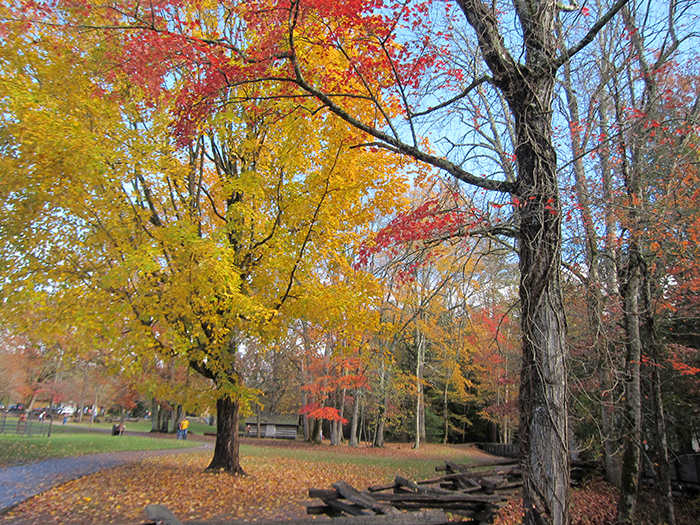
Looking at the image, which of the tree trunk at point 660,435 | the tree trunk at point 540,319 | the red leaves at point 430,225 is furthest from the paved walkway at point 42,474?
the tree trunk at point 660,435

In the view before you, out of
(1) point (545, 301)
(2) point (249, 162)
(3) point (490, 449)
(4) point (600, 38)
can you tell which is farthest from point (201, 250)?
(3) point (490, 449)

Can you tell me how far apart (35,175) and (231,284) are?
3904 mm

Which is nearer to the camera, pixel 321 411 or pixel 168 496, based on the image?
pixel 168 496

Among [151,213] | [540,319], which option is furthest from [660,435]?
[151,213]

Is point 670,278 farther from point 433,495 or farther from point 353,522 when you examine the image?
point 353,522

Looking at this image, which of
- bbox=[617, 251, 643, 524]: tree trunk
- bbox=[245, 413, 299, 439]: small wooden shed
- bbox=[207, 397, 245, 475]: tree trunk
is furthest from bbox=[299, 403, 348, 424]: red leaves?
bbox=[617, 251, 643, 524]: tree trunk

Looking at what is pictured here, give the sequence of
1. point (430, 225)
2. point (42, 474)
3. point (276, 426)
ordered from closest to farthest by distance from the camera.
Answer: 1. point (430, 225)
2. point (42, 474)
3. point (276, 426)

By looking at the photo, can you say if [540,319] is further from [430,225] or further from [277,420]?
[277,420]

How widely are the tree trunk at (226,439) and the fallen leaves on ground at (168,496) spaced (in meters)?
0.41

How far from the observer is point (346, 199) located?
374 inches

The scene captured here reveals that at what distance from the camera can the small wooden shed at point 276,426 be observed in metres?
37.1

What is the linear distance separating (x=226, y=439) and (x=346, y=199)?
23.5ft

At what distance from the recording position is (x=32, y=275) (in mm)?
7227

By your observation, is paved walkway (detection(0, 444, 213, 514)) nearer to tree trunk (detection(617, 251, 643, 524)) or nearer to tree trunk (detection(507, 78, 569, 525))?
tree trunk (detection(507, 78, 569, 525))
